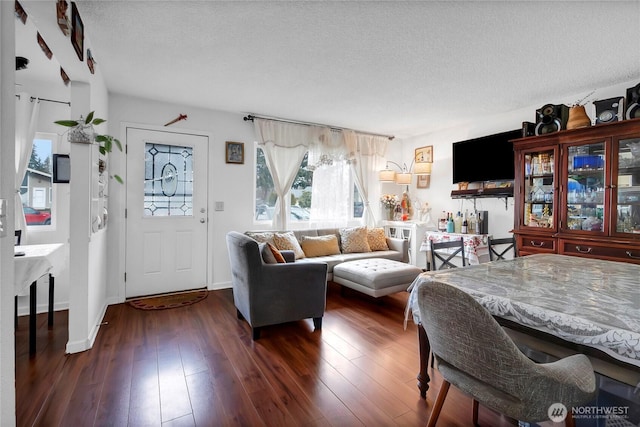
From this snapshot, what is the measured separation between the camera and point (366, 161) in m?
5.18

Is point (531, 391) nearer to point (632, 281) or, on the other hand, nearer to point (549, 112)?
point (632, 281)

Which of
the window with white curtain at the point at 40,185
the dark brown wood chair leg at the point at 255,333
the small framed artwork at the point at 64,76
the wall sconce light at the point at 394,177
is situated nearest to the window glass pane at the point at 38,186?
the window with white curtain at the point at 40,185

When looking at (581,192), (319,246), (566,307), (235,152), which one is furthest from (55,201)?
(581,192)

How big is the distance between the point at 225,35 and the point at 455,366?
2.48 meters

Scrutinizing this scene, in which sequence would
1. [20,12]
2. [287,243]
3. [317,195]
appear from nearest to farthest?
[20,12] → [287,243] → [317,195]

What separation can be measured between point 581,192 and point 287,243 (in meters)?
3.20

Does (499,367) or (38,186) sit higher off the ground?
(38,186)

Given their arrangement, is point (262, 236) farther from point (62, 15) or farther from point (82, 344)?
point (62, 15)

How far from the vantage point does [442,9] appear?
1.94 m

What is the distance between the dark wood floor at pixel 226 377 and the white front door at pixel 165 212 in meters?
0.82

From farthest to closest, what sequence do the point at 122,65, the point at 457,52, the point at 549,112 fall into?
1. the point at 549,112
2. the point at 122,65
3. the point at 457,52

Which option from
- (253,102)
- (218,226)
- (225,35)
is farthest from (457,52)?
(218,226)

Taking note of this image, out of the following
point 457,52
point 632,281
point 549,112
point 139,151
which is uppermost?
point 457,52

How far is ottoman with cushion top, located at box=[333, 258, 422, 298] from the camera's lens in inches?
128
